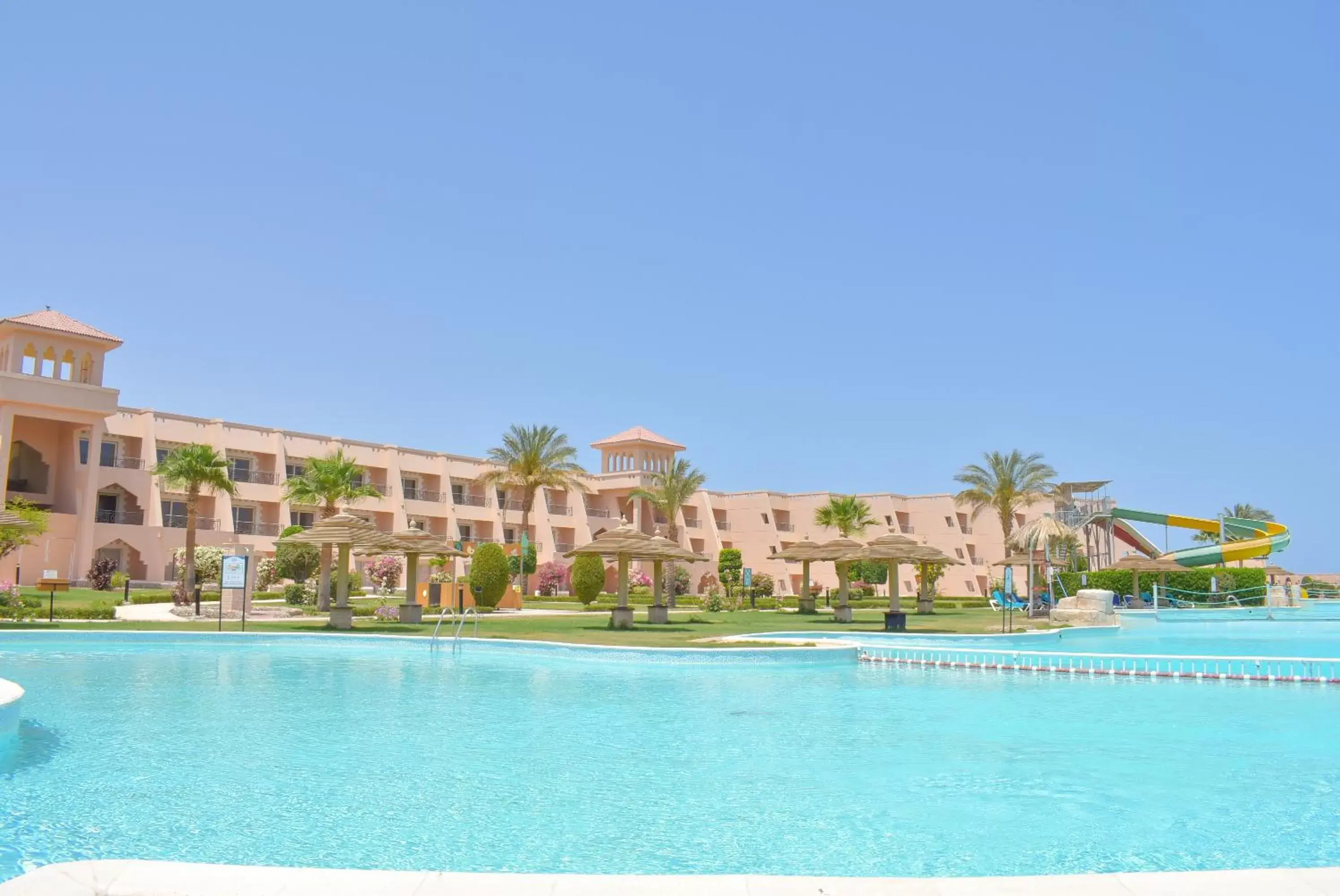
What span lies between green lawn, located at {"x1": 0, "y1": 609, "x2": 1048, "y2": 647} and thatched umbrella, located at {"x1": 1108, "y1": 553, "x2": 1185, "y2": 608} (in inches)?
436

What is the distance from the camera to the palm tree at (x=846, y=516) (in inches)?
2083

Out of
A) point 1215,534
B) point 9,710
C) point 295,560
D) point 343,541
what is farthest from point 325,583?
point 1215,534

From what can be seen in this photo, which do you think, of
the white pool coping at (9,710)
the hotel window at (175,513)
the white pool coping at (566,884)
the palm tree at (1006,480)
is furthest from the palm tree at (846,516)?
the white pool coping at (566,884)

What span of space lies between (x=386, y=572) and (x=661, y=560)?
783 inches

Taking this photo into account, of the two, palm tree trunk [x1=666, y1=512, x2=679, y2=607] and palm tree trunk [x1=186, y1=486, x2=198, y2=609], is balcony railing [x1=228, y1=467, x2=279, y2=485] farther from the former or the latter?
palm tree trunk [x1=666, y1=512, x2=679, y2=607]

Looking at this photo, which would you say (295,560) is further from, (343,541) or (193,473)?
(343,541)

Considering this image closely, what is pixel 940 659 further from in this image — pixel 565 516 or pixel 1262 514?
pixel 1262 514

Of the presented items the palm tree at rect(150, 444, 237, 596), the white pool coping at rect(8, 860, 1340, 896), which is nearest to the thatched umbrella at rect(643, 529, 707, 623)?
the palm tree at rect(150, 444, 237, 596)

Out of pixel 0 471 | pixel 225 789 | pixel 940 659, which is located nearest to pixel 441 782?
pixel 225 789

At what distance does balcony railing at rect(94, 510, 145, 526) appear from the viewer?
42594 mm

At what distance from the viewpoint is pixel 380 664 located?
1770 cm

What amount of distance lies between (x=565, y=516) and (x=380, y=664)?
1575 inches

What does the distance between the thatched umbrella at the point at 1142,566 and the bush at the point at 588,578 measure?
71.4ft

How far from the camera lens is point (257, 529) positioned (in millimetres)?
47094
